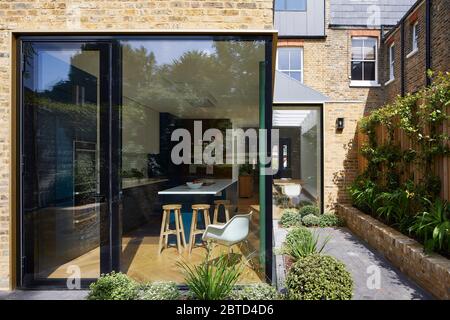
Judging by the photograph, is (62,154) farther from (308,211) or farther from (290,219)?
(308,211)

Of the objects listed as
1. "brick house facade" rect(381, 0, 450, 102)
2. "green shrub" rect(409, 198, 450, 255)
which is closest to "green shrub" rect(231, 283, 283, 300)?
"green shrub" rect(409, 198, 450, 255)

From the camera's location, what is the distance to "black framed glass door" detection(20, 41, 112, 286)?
359 cm

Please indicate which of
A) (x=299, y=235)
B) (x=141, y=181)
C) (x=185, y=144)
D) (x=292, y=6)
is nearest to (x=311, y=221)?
(x=299, y=235)

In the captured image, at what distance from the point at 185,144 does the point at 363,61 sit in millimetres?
7155

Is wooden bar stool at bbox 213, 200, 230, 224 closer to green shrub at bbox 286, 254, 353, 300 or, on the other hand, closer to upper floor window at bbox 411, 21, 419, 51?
green shrub at bbox 286, 254, 353, 300

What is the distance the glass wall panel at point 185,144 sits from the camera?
155 inches

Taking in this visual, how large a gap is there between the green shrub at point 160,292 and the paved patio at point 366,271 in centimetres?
131

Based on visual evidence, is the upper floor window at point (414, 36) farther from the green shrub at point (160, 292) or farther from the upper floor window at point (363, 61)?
the green shrub at point (160, 292)

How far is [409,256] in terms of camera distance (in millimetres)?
3844

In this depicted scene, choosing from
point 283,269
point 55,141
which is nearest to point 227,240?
point 283,269

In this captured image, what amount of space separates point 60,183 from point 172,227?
213 cm

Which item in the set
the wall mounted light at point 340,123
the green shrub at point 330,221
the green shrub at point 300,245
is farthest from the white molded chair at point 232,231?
the wall mounted light at point 340,123
